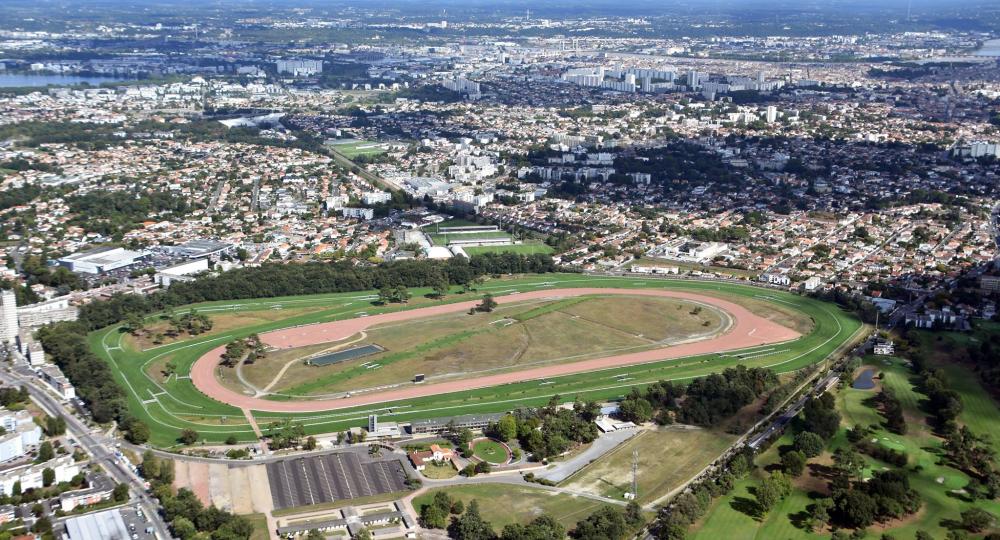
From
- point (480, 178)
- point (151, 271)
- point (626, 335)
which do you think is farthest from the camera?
point (480, 178)

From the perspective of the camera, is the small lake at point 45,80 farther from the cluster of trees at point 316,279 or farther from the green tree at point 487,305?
the green tree at point 487,305

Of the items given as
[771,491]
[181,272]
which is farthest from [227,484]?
[181,272]

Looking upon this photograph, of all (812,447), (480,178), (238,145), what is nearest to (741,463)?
(812,447)

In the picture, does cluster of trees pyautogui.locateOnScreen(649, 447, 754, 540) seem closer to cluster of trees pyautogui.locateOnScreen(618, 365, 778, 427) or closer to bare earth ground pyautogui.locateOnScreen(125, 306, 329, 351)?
cluster of trees pyautogui.locateOnScreen(618, 365, 778, 427)

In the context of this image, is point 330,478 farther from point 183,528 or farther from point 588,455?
point 588,455

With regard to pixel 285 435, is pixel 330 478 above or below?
below

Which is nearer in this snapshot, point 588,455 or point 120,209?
point 588,455

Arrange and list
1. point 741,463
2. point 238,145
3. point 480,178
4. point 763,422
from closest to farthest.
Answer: point 741,463, point 763,422, point 480,178, point 238,145

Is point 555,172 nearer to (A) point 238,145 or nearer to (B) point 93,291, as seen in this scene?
(A) point 238,145
